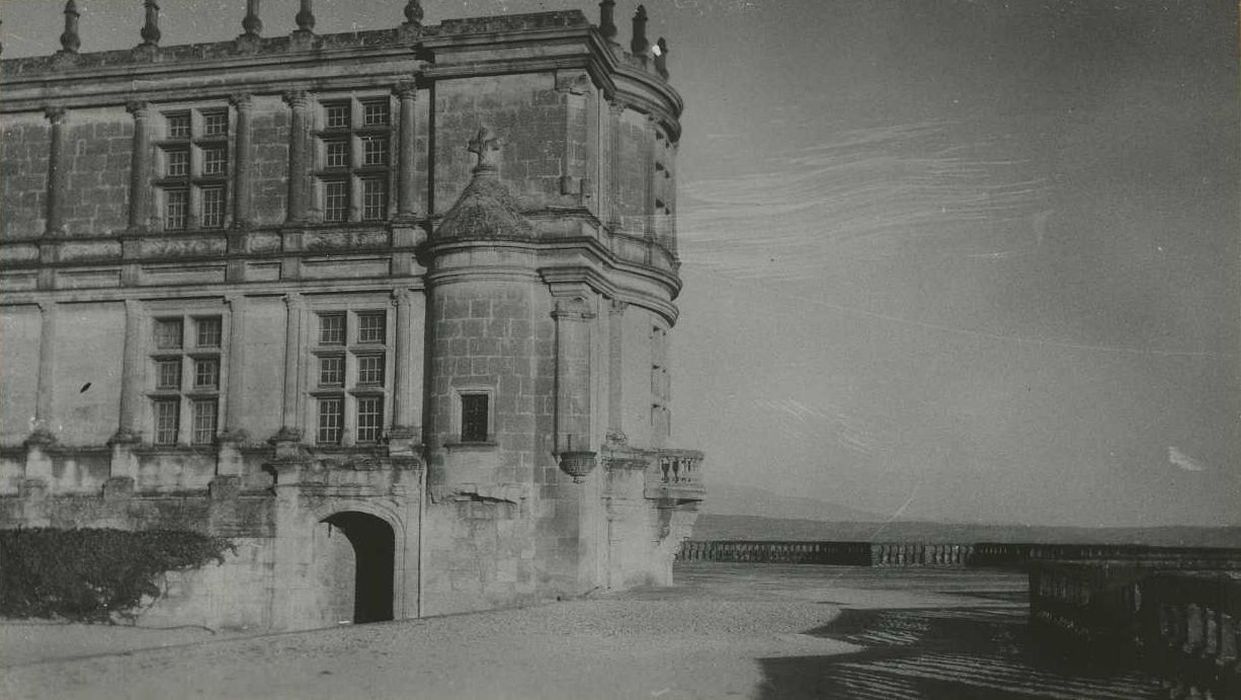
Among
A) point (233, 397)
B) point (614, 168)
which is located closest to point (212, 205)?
point (233, 397)

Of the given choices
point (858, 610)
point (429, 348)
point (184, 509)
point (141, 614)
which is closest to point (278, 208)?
point (429, 348)

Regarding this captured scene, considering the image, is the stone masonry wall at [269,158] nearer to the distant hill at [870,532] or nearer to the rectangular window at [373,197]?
the rectangular window at [373,197]

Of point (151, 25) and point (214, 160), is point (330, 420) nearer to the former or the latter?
point (214, 160)

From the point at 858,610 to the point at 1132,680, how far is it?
29.6 feet

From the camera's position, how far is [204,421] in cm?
2614

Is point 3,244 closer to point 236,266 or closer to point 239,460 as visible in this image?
point 236,266

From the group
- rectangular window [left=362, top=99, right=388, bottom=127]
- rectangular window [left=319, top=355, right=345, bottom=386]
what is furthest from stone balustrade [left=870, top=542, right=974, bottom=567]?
rectangular window [left=362, top=99, right=388, bottom=127]

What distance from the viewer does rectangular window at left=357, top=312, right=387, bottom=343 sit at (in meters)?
25.5

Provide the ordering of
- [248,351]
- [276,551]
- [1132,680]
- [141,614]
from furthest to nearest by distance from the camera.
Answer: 1. [248,351]
2. [276,551]
3. [141,614]
4. [1132,680]

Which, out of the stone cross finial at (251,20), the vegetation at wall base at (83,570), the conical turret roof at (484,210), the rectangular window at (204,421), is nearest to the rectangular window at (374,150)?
the conical turret roof at (484,210)

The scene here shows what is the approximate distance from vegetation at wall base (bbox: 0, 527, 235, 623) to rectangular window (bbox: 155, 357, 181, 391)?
492cm

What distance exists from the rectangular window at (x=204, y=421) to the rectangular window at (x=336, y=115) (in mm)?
6529

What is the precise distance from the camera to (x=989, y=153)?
24.4 metres

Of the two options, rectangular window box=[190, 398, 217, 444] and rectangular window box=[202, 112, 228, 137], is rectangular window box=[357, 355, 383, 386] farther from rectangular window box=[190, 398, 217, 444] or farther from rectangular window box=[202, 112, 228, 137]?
rectangular window box=[202, 112, 228, 137]
